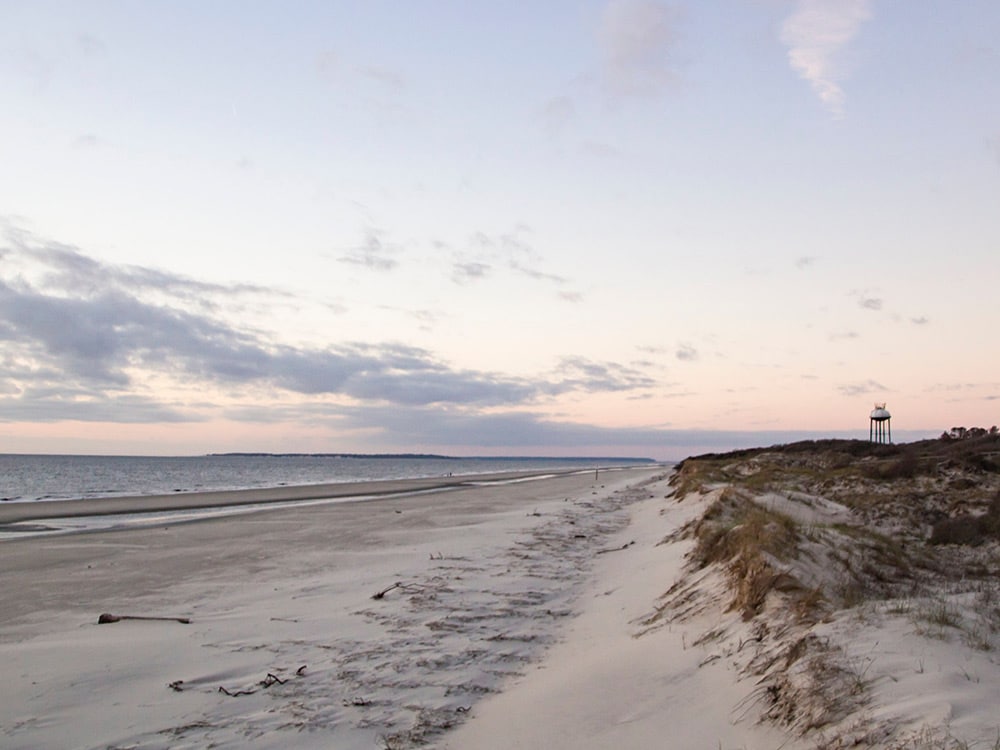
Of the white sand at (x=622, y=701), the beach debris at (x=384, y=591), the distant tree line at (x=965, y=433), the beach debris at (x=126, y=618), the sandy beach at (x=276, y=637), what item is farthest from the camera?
the distant tree line at (x=965, y=433)

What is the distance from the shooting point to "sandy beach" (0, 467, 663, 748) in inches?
217

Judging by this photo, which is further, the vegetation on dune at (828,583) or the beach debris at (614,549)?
the beach debris at (614,549)

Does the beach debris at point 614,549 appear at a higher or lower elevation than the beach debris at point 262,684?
lower

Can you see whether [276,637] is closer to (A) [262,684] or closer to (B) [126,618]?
(A) [262,684]

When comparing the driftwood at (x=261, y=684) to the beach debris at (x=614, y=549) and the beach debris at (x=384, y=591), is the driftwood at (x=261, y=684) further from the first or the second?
the beach debris at (x=614, y=549)

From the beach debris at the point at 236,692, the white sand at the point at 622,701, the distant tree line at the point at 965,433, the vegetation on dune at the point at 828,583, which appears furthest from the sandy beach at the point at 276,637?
the distant tree line at the point at 965,433

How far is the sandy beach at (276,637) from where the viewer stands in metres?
5.52

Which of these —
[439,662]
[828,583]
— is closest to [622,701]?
[439,662]

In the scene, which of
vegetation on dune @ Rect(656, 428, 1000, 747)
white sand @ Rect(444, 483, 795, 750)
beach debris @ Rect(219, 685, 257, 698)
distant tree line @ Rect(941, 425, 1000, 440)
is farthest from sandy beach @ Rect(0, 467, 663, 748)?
distant tree line @ Rect(941, 425, 1000, 440)

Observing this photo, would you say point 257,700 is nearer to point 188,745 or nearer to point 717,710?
point 188,745

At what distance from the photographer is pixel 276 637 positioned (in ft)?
26.2

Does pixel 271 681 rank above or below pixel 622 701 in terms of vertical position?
below

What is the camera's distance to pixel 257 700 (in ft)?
19.5

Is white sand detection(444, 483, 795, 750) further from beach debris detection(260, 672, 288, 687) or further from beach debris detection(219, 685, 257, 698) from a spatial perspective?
beach debris detection(219, 685, 257, 698)
